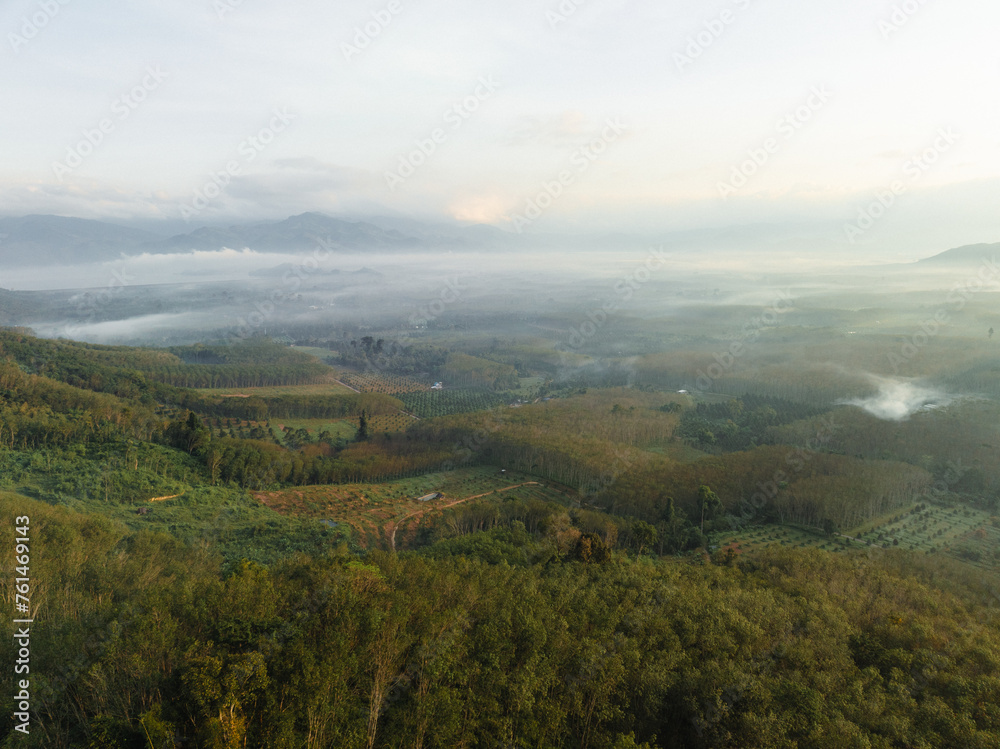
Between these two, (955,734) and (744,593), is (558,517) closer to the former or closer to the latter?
(744,593)

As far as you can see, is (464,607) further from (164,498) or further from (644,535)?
(164,498)

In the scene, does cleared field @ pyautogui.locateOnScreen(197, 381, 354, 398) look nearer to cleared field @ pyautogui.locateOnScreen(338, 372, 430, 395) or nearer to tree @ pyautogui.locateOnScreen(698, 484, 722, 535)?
cleared field @ pyautogui.locateOnScreen(338, 372, 430, 395)

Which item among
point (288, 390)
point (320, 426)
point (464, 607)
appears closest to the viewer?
point (464, 607)

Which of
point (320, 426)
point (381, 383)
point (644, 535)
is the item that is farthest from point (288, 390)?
point (644, 535)

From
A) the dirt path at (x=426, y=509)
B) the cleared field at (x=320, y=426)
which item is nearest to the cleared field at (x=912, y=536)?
the dirt path at (x=426, y=509)

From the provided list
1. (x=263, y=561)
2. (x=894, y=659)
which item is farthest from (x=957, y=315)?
(x=263, y=561)

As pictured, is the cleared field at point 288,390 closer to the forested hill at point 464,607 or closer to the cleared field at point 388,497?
the forested hill at point 464,607
